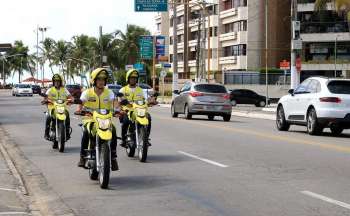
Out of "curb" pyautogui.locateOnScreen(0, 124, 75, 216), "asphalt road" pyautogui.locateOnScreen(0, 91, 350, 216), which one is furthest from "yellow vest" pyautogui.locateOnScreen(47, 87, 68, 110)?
"curb" pyautogui.locateOnScreen(0, 124, 75, 216)

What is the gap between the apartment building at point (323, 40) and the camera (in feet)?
256

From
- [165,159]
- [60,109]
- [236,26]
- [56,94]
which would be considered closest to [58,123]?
[60,109]

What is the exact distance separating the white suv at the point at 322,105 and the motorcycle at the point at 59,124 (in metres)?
7.68

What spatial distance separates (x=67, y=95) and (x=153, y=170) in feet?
15.9

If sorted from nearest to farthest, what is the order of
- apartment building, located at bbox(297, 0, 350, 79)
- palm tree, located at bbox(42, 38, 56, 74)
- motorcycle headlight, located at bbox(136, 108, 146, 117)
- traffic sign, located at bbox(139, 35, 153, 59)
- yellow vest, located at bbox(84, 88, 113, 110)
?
yellow vest, located at bbox(84, 88, 113, 110)
motorcycle headlight, located at bbox(136, 108, 146, 117)
traffic sign, located at bbox(139, 35, 153, 59)
apartment building, located at bbox(297, 0, 350, 79)
palm tree, located at bbox(42, 38, 56, 74)

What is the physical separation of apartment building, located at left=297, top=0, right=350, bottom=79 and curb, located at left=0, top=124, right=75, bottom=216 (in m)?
63.3

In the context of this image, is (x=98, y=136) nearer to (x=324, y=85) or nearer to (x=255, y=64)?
(x=324, y=85)

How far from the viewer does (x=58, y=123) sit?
17.4 m

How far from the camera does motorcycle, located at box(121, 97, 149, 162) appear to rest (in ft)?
47.5

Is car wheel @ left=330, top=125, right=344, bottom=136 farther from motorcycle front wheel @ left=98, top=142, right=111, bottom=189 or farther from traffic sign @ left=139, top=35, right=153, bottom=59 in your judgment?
traffic sign @ left=139, top=35, right=153, bottom=59

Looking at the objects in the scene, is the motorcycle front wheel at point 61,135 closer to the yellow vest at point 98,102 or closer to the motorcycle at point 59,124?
the motorcycle at point 59,124

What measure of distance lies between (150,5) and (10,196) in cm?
4187

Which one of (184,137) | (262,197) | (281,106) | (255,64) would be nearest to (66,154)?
(184,137)

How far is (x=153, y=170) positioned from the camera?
13562mm
